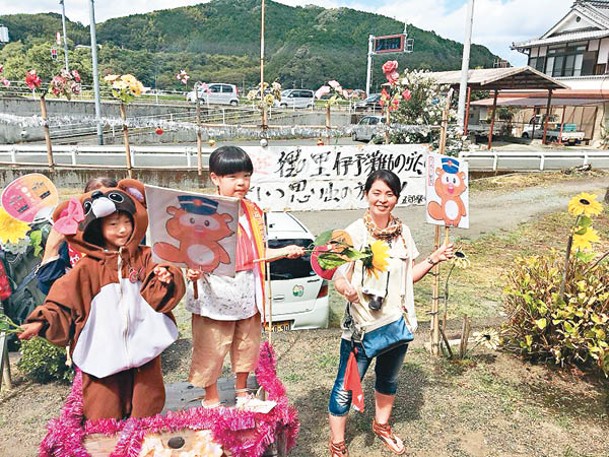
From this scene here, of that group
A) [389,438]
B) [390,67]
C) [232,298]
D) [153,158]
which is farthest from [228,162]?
[153,158]

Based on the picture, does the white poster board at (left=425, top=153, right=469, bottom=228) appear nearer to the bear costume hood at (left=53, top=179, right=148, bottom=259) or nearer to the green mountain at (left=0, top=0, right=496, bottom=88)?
the bear costume hood at (left=53, top=179, right=148, bottom=259)

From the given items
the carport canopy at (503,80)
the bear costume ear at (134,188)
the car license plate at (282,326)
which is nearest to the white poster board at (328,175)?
the car license plate at (282,326)

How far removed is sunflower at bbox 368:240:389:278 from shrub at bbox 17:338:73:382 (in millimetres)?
2716

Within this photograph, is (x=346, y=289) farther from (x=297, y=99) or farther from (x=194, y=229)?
(x=297, y=99)

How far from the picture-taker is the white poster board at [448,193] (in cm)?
347

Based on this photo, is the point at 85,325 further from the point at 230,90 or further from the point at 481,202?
the point at 230,90

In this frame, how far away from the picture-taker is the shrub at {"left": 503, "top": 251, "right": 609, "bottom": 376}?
3691 millimetres

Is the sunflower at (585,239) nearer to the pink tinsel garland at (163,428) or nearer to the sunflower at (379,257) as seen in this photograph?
the sunflower at (379,257)

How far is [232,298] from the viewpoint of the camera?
98.3 inches

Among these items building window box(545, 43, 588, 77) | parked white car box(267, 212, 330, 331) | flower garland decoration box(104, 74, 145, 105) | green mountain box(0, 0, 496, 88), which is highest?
green mountain box(0, 0, 496, 88)

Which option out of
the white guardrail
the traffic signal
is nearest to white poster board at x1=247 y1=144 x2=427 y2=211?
the white guardrail

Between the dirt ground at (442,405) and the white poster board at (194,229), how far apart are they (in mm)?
1629

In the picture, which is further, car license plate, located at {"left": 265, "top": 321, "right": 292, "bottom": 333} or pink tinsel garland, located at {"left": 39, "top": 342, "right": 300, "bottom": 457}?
car license plate, located at {"left": 265, "top": 321, "right": 292, "bottom": 333}

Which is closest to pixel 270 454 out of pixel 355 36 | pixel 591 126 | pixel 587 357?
pixel 587 357
